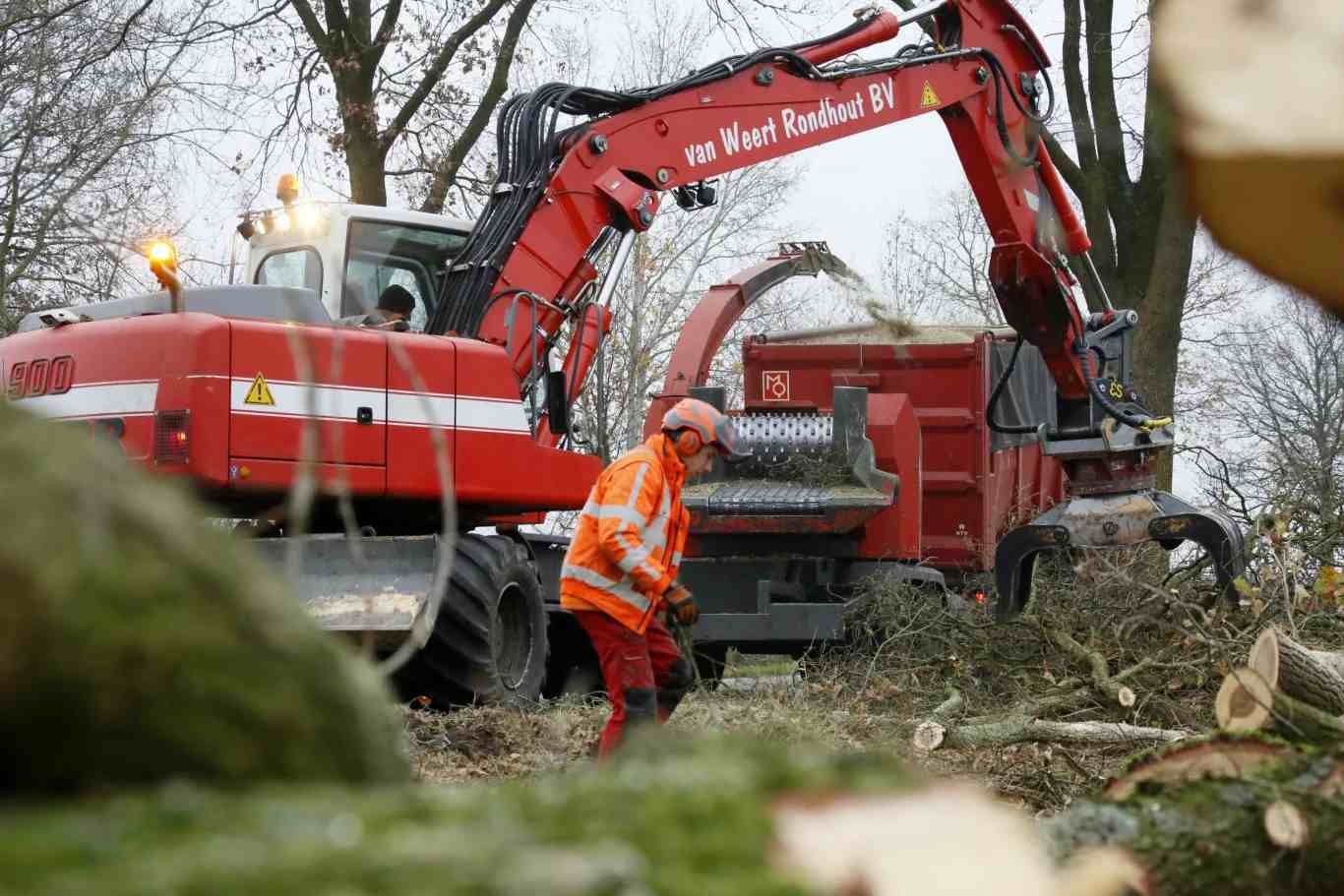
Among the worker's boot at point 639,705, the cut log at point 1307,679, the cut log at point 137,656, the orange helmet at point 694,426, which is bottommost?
the worker's boot at point 639,705

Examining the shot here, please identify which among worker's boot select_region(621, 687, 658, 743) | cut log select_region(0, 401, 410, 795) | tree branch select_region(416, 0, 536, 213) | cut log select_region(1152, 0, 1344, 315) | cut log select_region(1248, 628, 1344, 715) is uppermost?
tree branch select_region(416, 0, 536, 213)

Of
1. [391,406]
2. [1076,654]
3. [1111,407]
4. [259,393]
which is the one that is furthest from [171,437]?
[1111,407]

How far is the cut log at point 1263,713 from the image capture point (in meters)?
4.54

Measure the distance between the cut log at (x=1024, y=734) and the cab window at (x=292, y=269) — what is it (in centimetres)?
412

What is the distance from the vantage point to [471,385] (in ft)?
28.1

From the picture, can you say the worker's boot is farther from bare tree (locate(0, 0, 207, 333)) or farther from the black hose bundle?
bare tree (locate(0, 0, 207, 333))

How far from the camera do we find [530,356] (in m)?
9.23

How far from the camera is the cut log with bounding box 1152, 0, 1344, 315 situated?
127 inches

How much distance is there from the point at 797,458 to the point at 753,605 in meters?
0.94

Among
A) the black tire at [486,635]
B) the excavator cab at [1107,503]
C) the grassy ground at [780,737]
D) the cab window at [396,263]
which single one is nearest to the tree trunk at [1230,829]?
the grassy ground at [780,737]

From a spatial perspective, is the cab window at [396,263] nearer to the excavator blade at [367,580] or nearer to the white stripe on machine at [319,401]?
the white stripe on machine at [319,401]

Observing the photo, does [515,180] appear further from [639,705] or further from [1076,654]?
[1076,654]

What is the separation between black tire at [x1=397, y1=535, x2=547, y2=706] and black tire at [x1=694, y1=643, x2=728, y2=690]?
1342 millimetres

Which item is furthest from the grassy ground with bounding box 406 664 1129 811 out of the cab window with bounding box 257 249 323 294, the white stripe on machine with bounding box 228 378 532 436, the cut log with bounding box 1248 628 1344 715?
the cab window with bounding box 257 249 323 294
